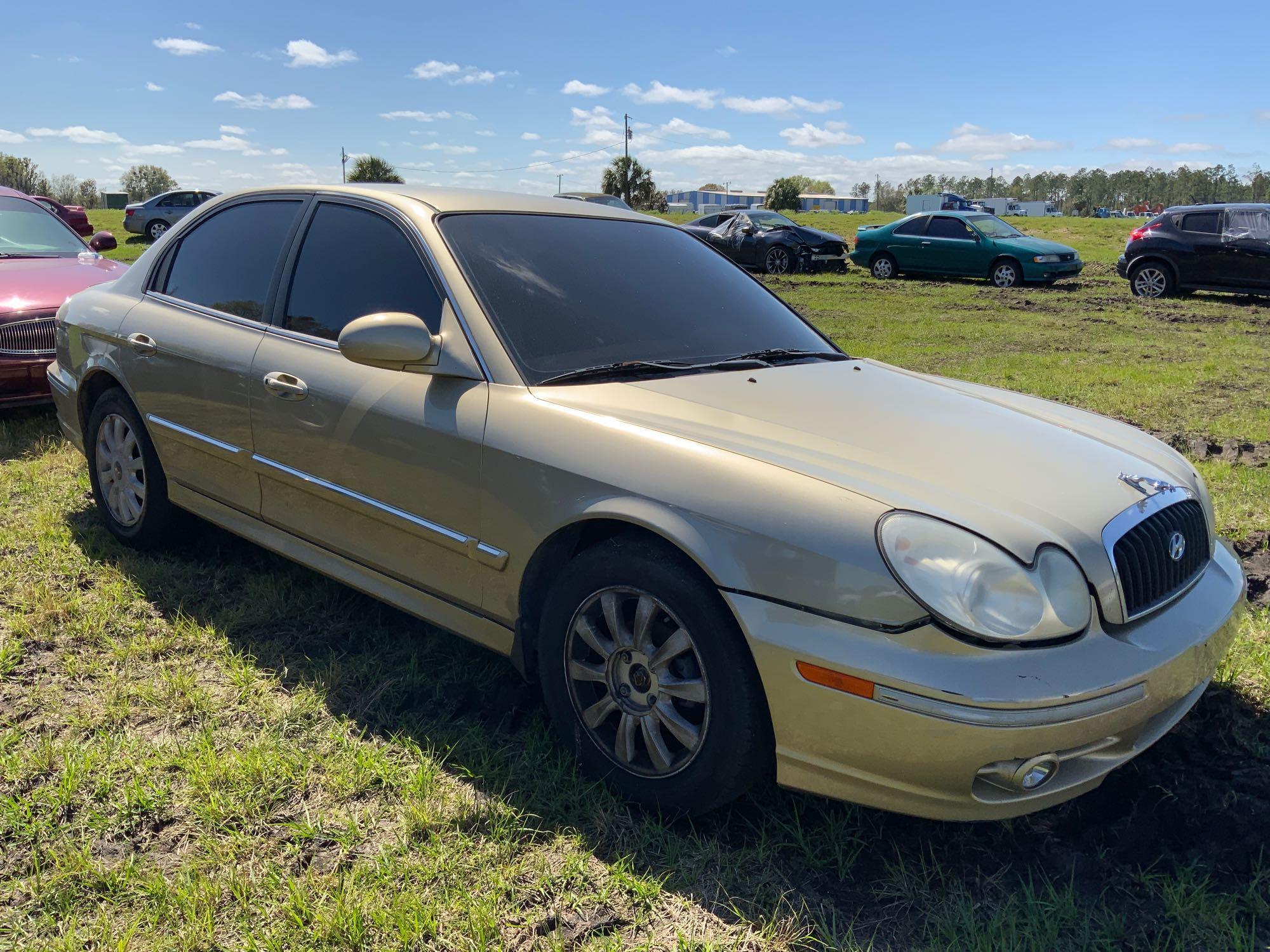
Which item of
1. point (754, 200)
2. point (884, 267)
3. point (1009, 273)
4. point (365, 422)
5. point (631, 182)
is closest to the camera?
point (365, 422)

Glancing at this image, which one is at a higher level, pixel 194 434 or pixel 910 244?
pixel 910 244

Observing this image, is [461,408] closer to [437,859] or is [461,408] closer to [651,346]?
[651,346]

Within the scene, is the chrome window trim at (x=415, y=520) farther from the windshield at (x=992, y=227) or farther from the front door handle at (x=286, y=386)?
the windshield at (x=992, y=227)

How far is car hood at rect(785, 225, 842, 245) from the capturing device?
20.4 meters

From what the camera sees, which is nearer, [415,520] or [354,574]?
[415,520]

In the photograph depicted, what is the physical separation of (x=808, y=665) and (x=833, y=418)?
0.79 m

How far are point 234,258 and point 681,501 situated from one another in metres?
2.45

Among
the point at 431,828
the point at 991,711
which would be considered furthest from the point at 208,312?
the point at 991,711

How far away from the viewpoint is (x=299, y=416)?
10.7ft

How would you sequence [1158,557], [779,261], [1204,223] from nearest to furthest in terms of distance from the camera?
[1158,557]
[1204,223]
[779,261]

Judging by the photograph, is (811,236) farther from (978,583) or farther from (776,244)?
(978,583)

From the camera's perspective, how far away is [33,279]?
6875 millimetres

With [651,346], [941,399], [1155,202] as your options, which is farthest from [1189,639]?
[1155,202]

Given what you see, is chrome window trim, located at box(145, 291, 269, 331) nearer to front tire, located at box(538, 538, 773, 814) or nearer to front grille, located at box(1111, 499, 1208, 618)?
front tire, located at box(538, 538, 773, 814)
